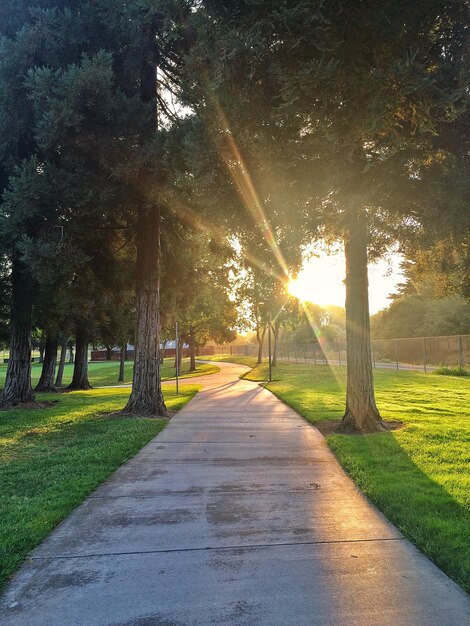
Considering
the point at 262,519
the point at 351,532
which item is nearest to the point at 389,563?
the point at 351,532

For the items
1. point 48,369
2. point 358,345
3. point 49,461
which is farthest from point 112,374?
point 49,461

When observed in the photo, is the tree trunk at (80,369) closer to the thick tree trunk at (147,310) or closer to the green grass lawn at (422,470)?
the thick tree trunk at (147,310)

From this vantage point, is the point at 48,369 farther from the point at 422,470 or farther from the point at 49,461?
the point at 422,470

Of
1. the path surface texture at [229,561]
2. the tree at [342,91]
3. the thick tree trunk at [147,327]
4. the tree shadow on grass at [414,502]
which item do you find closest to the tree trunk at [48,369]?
the thick tree trunk at [147,327]

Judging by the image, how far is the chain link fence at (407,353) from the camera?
26.0 meters

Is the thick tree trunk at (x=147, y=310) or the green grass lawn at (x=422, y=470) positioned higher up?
the thick tree trunk at (x=147, y=310)

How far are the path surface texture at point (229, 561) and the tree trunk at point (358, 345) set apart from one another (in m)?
2.72

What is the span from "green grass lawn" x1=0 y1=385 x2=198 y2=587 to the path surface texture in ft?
0.59

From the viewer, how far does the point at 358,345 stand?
868 centimetres

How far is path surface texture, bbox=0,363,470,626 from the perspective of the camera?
2842 mm

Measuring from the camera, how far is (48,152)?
10.5 meters

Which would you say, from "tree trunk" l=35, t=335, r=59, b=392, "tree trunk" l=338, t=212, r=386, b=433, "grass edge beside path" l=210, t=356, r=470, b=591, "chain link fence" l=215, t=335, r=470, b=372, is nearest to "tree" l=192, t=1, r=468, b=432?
"tree trunk" l=338, t=212, r=386, b=433

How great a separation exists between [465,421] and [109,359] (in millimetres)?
73740

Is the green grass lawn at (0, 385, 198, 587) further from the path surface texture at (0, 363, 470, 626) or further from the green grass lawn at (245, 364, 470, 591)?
the green grass lawn at (245, 364, 470, 591)
